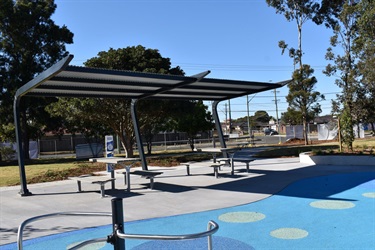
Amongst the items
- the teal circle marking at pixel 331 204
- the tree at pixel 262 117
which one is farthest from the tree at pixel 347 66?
the tree at pixel 262 117

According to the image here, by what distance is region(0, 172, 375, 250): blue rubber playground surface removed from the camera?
552cm

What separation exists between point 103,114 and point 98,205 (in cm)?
1426

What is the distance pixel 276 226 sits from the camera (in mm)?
6434

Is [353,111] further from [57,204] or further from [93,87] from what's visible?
[57,204]

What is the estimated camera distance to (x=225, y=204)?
848cm

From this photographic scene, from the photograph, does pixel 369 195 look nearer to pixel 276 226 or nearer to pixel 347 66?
pixel 276 226

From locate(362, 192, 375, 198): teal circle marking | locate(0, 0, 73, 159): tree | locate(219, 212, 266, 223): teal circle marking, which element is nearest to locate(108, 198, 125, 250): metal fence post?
locate(219, 212, 266, 223): teal circle marking

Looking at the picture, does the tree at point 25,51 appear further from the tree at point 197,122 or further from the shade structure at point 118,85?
the shade structure at point 118,85

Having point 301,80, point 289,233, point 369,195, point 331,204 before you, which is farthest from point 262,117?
point 289,233

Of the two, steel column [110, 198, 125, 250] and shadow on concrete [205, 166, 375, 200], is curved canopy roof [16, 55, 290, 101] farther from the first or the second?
steel column [110, 198, 125, 250]

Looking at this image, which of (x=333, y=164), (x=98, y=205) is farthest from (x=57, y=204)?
(x=333, y=164)

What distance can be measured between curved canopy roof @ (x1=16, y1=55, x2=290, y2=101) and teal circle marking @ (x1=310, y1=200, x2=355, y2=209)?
490 centimetres

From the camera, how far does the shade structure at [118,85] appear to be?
920cm

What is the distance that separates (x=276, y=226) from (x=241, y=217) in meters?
0.93
